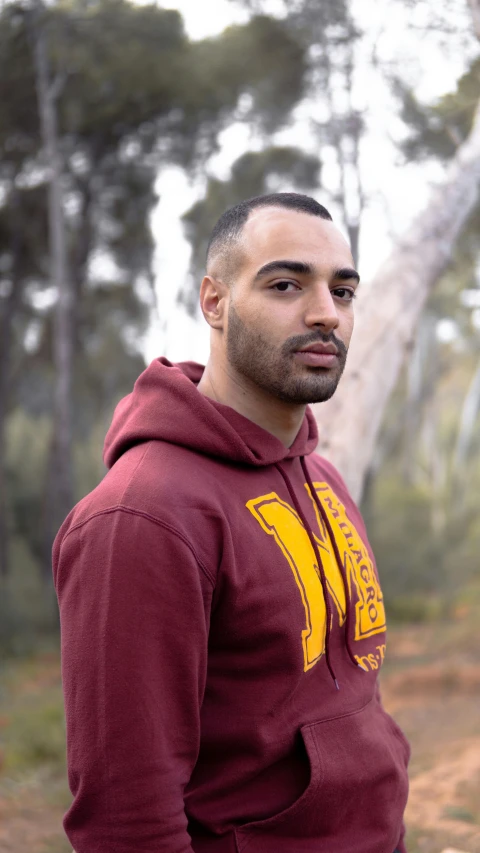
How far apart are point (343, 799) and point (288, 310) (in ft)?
2.87

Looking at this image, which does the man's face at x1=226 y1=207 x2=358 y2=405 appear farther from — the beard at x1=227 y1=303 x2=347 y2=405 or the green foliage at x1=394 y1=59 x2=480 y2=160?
the green foliage at x1=394 y1=59 x2=480 y2=160

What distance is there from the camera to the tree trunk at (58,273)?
10516 millimetres

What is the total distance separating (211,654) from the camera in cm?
136

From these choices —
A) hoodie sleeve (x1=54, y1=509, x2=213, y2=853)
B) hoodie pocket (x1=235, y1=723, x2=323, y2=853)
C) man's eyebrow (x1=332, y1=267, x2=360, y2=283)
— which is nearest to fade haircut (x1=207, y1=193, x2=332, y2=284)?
man's eyebrow (x1=332, y1=267, x2=360, y2=283)

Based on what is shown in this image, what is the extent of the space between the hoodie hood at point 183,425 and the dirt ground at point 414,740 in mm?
1494

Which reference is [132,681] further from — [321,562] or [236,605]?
[321,562]

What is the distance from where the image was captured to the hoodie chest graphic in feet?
4.86

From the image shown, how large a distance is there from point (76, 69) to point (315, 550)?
10.6 metres

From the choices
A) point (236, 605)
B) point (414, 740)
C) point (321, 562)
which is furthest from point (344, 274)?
point (414, 740)

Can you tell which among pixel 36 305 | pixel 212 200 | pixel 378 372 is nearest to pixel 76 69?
pixel 212 200

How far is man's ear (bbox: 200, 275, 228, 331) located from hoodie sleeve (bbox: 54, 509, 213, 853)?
499 millimetres

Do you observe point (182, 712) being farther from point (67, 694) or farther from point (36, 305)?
point (36, 305)

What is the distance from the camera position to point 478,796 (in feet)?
14.9

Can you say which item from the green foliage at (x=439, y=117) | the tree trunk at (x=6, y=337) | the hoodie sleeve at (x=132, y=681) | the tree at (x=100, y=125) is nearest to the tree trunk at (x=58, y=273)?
the tree at (x=100, y=125)
